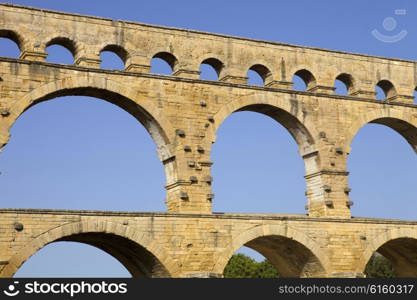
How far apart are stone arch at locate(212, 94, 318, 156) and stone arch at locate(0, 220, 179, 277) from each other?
5.00 meters

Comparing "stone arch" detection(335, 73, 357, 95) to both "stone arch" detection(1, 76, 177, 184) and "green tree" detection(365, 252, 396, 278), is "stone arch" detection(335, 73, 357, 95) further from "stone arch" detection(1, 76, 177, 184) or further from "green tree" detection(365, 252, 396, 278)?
"green tree" detection(365, 252, 396, 278)

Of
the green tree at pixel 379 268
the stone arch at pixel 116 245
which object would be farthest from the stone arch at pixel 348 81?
the green tree at pixel 379 268

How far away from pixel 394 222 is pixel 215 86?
7.94m

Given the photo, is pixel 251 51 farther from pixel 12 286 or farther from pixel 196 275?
pixel 12 286

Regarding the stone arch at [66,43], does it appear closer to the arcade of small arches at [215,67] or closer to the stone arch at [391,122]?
the arcade of small arches at [215,67]

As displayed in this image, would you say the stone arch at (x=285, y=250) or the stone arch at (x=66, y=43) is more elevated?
the stone arch at (x=66, y=43)

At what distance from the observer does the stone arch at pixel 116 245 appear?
80.5ft

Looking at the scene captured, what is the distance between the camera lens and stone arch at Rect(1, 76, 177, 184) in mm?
26078

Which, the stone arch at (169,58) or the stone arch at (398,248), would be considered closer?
the stone arch at (169,58)

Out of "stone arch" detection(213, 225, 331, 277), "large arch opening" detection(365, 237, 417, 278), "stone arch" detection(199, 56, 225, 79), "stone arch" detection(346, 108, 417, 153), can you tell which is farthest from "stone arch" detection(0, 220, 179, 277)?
"large arch opening" detection(365, 237, 417, 278)

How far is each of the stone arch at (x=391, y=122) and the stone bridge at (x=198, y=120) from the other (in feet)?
0.18

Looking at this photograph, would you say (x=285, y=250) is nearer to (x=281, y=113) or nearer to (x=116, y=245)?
(x=281, y=113)

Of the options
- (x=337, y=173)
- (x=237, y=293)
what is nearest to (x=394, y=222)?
(x=337, y=173)

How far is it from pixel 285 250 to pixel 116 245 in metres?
6.11
